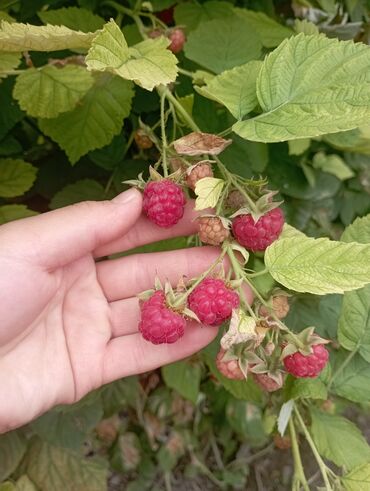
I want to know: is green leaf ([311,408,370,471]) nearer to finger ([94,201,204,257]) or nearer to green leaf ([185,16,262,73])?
finger ([94,201,204,257])

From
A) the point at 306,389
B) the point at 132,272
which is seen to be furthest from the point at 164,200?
the point at 306,389

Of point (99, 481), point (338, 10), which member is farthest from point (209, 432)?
point (338, 10)

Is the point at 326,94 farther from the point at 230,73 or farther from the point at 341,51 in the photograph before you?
the point at 230,73

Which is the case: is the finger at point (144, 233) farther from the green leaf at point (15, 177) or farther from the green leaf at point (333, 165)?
the green leaf at point (333, 165)

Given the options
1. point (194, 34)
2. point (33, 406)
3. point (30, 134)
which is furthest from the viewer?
point (30, 134)

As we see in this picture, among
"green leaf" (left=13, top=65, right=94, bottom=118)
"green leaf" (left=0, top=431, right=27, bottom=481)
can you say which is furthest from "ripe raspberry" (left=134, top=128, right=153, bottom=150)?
"green leaf" (left=0, top=431, right=27, bottom=481)

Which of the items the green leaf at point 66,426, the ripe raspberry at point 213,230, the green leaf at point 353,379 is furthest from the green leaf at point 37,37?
the green leaf at point 66,426
